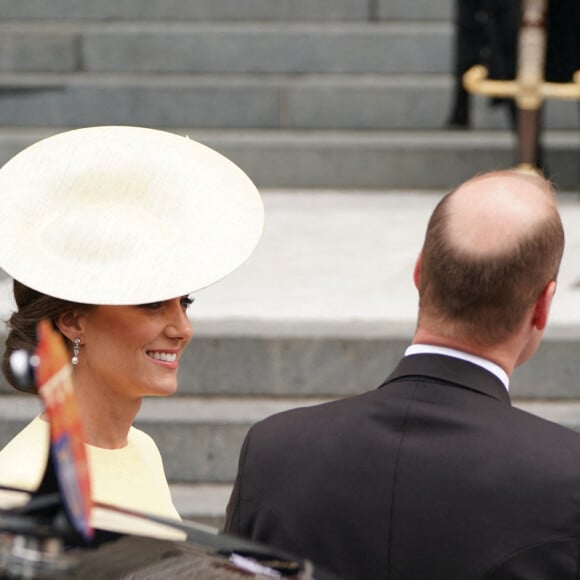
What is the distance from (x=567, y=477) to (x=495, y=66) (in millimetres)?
5804

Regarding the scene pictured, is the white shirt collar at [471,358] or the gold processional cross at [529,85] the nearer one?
the white shirt collar at [471,358]

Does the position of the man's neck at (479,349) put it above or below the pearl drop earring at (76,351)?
above

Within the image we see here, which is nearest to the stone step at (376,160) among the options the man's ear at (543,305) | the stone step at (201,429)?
the stone step at (201,429)

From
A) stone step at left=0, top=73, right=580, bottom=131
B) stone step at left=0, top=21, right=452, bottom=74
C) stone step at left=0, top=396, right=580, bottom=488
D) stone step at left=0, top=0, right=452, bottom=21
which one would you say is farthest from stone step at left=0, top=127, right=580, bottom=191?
stone step at left=0, top=396, right=580, bottom=488

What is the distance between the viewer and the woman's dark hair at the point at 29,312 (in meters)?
2.19

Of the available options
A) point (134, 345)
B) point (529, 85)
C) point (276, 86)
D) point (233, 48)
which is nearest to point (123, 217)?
point (134, 345)

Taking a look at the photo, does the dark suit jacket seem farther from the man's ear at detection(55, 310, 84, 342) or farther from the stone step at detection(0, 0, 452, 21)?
the stone step at detection(0, 0, 452, 21)

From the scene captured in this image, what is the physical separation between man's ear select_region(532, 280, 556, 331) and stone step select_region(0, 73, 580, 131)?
5.98 m

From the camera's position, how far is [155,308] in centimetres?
220

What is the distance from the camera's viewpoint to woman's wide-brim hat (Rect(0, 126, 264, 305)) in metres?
1.91

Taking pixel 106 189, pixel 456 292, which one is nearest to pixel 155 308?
pixel 106 189

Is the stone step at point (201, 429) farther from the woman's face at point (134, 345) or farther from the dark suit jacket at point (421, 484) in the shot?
the dark suit jacket at point (421, 484)

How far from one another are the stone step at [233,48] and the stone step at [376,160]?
0.70 meters

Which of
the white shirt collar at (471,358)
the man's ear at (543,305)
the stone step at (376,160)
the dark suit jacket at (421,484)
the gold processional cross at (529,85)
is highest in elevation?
the man's ear at (543,305)
